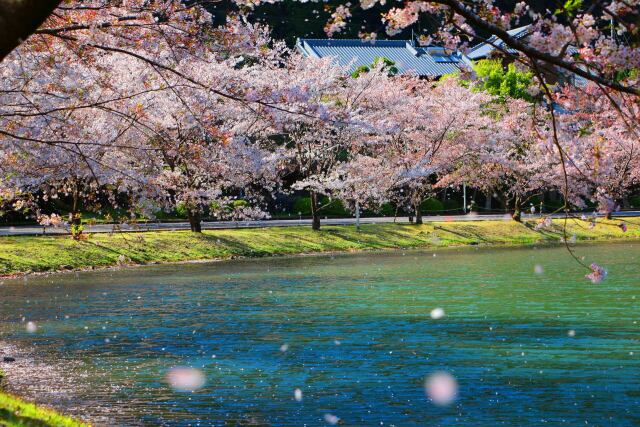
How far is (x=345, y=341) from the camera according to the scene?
55.4 ft

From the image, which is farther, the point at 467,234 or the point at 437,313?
the point at 467,234

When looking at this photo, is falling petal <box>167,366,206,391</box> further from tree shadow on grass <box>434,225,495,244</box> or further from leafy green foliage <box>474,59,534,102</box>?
leafy green foliage <box>474,59,534,102</box>

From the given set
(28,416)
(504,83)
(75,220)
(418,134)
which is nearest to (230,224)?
(75,220)

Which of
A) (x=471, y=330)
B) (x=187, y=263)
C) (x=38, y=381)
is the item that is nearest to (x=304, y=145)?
(x=187, y=263)

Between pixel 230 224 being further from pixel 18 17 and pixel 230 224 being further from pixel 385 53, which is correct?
pixel 18 17

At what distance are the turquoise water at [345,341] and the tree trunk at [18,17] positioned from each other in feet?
21.9

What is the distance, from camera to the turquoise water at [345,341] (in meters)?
11.9

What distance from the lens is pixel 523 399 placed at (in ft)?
40.1

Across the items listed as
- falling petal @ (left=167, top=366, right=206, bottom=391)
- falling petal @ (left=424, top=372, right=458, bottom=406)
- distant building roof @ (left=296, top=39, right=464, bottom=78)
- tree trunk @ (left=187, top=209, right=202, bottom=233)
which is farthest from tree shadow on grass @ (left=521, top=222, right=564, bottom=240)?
falling petal @ (left=167, top=366, right=206, bottom=391)

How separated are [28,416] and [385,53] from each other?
72.7 m

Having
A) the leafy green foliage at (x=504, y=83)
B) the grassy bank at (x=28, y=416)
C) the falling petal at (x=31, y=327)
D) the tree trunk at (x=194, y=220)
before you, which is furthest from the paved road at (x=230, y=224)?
the grassy bank at (x=28, y=416)

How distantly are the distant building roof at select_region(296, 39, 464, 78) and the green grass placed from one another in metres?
64.6

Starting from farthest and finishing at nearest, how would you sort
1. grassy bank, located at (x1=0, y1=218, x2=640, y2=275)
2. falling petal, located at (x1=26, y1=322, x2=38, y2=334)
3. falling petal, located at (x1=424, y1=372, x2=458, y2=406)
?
grassy bank, located at (x1=0, y1=218, x2=640, y2=275)
falling petal, located at (x1=26, y1=322, x2=38, y2=334)
falling petal, located at (x1=424, y1=372, x2=458, y2=406)

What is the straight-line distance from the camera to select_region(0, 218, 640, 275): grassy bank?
3303 cm
